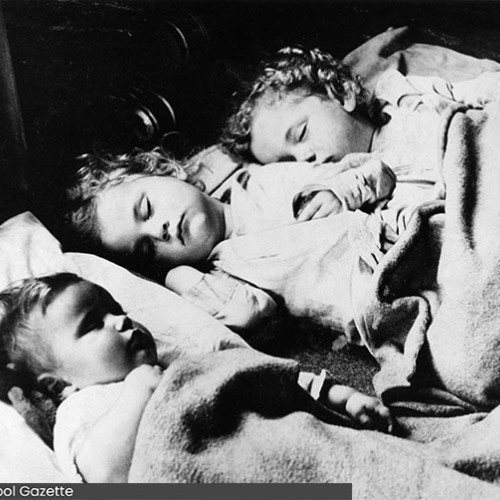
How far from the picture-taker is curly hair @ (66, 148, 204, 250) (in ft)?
3.62

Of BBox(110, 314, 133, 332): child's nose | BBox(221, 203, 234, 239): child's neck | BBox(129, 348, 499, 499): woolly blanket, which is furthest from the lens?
BBox(221, 203, 234, 239): child's neck

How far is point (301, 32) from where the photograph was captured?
1228 mm

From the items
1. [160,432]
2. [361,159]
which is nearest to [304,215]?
[361,159]

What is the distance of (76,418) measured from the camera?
0.95m

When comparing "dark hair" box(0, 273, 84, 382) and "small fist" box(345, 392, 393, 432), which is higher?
"dark hair" box(0, 273, 84, 382)

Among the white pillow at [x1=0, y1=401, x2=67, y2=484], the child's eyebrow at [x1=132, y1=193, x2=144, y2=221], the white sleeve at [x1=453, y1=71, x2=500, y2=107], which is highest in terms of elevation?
the white sleeve at [x1=453, y1=71, x2=500, y2=107]

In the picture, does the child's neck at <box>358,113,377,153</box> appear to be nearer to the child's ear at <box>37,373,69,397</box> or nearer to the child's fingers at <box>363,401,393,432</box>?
the child's fingers at <box>363,401,393,432</box>

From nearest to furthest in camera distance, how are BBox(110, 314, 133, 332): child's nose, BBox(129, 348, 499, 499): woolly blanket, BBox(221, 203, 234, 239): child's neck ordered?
BBox(129, 348, 499, 499): woolly blanket
BBox(110, 314, 133, 332): child's nose
BBox(221, 203, 234, 239): child's neck

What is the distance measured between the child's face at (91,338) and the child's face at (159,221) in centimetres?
11

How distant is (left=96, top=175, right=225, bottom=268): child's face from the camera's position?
3.56 ft

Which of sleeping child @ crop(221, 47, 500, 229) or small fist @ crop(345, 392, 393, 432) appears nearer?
small fist @ crop(345, 392, 393, 432)

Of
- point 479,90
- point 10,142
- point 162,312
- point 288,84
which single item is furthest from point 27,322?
point 479,90

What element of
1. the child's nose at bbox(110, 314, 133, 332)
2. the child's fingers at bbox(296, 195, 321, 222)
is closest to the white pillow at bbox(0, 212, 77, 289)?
the child's nose at bbox(110, 314, 133, 332)

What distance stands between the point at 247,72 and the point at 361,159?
0.81ft
